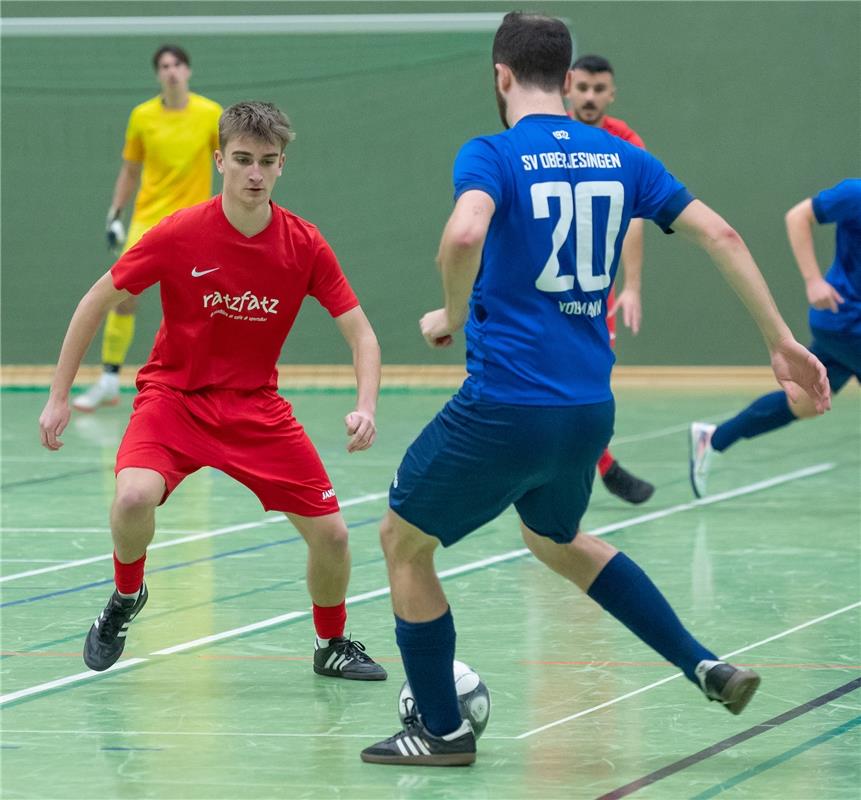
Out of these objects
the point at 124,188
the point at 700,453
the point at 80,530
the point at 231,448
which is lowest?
the point at 80,530

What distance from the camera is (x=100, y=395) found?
13.1m

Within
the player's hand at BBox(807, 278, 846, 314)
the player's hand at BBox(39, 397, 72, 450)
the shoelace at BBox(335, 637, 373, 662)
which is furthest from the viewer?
the player's hand at BBox(807, 278, 846, 314)

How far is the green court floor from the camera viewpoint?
15.0 ft

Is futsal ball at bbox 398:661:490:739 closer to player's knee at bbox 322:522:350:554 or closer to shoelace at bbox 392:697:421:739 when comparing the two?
shoelace at bbox 392:697:421:739

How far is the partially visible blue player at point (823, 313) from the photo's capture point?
26.2 ft

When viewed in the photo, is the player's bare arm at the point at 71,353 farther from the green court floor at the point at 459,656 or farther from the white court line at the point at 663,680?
the white court line at the point at 663,680

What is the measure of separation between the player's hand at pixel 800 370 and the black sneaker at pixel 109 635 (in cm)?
224

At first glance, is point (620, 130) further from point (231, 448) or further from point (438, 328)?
point (438, 328)

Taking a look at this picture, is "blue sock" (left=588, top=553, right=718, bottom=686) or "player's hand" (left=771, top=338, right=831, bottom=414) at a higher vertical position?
"player's hand" (left=771, top=338, right=831, bottom=414)

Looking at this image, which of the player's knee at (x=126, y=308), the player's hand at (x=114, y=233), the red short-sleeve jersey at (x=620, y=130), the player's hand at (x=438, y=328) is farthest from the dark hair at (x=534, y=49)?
the player's knee at (x=126, y=308)

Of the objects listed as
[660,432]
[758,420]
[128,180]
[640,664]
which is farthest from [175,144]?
[640,664]

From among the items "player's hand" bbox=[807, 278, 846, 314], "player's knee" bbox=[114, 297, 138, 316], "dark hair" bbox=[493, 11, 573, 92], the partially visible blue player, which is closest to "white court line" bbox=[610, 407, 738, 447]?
the partially visible blue player

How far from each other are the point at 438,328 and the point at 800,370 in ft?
3.33

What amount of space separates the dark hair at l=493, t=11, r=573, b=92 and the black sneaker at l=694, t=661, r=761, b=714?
5.23 feet
